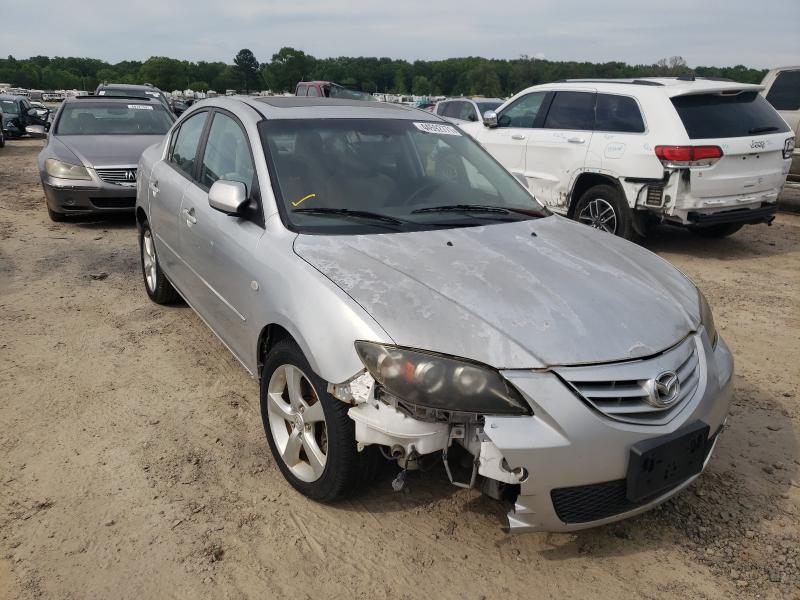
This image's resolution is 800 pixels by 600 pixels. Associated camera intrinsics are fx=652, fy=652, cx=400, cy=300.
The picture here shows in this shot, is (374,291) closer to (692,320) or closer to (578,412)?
(578,412)

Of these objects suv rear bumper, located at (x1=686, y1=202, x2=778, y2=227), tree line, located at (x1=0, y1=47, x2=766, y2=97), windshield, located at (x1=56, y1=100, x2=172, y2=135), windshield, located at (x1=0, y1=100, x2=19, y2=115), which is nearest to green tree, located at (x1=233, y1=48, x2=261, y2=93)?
tree line, located at (x1=0, y1=47, x2=766, y2=97)

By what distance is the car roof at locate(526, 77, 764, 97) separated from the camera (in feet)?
21.8

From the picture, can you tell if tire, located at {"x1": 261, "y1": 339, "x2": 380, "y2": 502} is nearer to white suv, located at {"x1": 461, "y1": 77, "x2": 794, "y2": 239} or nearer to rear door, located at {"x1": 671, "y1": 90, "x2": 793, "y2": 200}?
white suv, located at {"x1": 461, "y1": 77, "x2": 794, "y2": 239}

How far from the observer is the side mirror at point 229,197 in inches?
122

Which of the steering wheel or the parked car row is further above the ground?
the steering wheel

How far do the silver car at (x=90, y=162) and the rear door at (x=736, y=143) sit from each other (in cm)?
636

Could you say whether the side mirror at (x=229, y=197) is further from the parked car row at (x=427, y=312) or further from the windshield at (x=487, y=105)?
the windshield at (x=487, y=105)

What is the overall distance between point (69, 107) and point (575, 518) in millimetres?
9449

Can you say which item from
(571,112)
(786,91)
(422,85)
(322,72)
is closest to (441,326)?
(571,112)

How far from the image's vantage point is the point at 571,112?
7559 millimetres

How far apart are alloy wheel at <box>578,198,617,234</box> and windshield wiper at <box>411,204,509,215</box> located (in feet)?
12.5

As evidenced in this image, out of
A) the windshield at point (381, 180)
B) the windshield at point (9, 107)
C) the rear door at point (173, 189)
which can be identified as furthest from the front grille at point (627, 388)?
the windshield at point (9, 107)

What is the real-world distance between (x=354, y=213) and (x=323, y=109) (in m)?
0.91

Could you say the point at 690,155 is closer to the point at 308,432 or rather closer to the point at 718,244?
the point at 718,244
